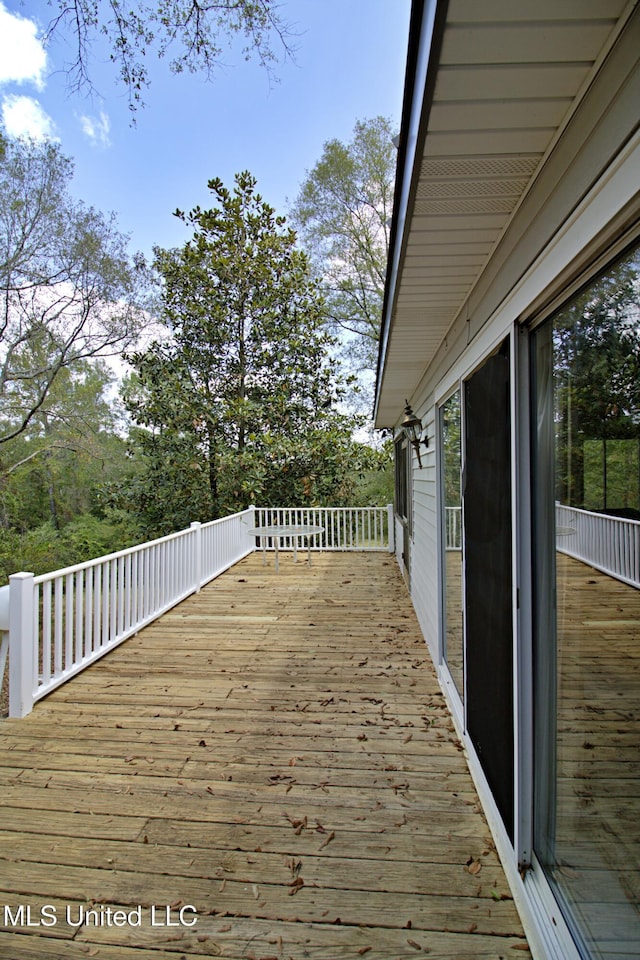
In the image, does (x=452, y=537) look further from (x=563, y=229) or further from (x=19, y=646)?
(x=19, y=646)

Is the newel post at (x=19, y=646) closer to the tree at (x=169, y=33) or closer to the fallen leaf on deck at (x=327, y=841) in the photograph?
the fallen leaf on deck at (x=327, y=841)

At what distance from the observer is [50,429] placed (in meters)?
12.4

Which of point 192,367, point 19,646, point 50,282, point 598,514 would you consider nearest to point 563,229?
point 598,514

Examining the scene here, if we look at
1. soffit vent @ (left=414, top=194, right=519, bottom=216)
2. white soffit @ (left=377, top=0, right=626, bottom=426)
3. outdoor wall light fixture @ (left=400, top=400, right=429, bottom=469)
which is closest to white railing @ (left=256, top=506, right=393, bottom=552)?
outdoor wall light fixture @ (left=400, top=400, right=429, bottom=469)

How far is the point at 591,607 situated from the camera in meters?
1.14

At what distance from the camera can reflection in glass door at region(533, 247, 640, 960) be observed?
965mm

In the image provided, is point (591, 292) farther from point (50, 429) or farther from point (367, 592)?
point (50, 429)

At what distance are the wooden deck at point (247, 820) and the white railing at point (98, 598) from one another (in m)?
0.23

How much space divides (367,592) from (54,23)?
584 centimetres

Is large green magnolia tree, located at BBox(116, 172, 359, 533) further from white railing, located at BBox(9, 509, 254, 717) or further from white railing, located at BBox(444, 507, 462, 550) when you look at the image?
white railing, located at BBox(444, 507, 462, 550)

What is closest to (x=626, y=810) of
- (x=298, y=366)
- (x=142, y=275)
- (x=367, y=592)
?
(x=367, y=592)

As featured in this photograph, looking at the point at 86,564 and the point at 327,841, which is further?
the point at 86,564

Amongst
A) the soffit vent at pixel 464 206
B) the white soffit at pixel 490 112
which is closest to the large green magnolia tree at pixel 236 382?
the white soffit at pixel 490 112

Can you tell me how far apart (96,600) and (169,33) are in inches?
156
